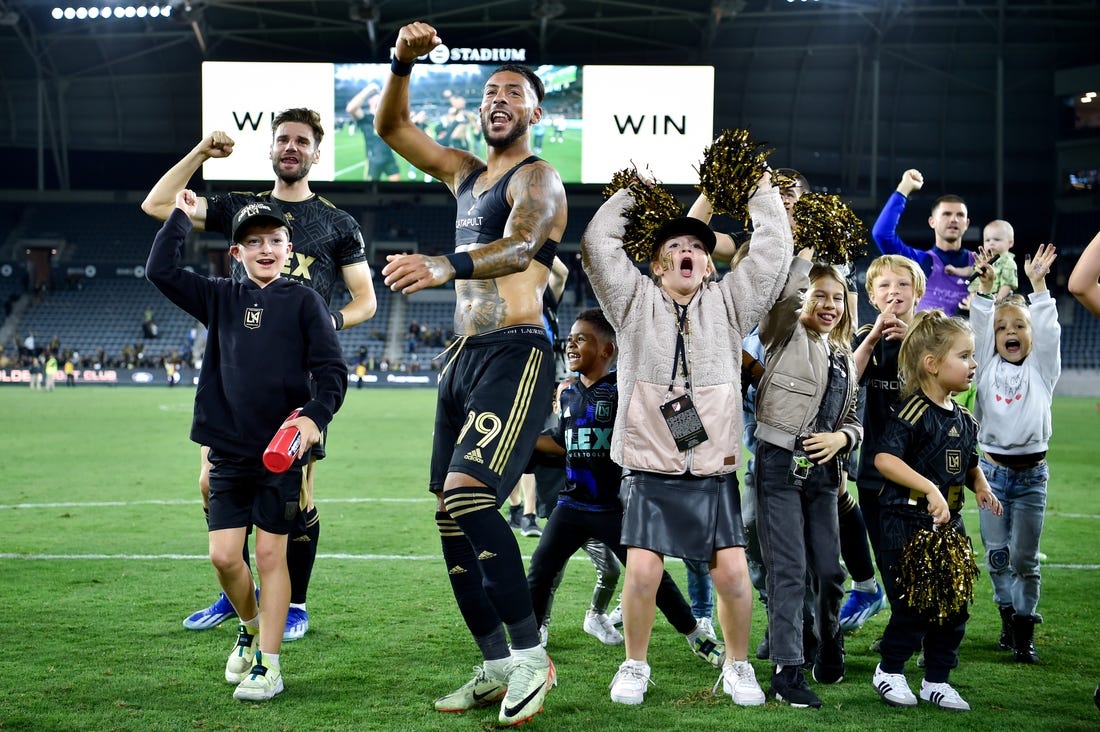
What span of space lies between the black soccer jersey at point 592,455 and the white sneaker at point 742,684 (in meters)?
0.91

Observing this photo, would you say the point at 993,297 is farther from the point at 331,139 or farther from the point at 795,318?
the point at 331,139

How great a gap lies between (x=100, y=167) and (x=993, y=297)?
50878 mm

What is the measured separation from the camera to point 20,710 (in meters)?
4.16

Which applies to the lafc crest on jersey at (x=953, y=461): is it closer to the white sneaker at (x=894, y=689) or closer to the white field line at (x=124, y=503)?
the white sneaker at (x=894, y=689)

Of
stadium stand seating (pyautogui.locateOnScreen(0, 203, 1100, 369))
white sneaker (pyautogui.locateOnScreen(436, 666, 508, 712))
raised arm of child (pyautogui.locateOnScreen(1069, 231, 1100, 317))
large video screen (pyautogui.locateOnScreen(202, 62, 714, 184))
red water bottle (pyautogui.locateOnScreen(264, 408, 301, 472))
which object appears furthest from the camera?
stadium stand seating (pyautogui.locateOnScreen(0, 203, 1100, 369))

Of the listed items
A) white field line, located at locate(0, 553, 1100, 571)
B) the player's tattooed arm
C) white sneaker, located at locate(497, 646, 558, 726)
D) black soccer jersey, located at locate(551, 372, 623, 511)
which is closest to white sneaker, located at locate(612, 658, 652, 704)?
white sneaker, located at locate(497, 646, 558, 726)

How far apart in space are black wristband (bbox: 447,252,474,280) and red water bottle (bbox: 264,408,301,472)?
0.93 metres

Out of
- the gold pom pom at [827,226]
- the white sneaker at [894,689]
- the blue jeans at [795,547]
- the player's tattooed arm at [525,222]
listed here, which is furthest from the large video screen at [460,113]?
the white sneaker at [894,689]

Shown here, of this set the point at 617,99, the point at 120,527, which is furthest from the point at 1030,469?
the point at 617,99

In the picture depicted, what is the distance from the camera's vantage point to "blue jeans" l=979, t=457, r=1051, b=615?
5320 mm

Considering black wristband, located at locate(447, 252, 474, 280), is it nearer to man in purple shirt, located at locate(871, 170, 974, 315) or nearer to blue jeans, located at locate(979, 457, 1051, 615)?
blue jeans, located at locate(979, 457, 1051, 615)

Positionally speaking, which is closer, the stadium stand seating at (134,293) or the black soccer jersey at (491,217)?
the black soccer jersey at (491,217)

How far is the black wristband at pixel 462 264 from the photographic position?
397cm

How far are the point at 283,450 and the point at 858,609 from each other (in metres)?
3.27
